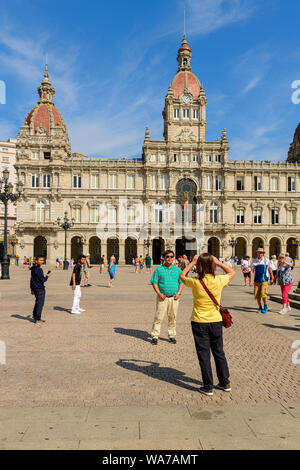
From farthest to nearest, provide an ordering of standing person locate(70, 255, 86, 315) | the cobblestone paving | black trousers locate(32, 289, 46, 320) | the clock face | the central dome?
1. the central dome
2. the clock face
3. standing person locate(70, 255, 86, 315)
4. black trousers locate(32, 289, 46, 320)
5. the cobblestone paving

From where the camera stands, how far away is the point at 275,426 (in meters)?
3.87

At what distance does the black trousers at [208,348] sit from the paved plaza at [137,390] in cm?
26

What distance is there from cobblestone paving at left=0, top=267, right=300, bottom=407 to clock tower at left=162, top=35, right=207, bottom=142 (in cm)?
4363

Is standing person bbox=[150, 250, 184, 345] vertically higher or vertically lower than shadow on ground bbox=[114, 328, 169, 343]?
higher

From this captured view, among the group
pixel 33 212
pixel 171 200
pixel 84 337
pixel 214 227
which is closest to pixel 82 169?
pixel 33 212

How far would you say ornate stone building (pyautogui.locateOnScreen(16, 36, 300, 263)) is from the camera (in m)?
49.2

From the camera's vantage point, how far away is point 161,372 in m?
5.75

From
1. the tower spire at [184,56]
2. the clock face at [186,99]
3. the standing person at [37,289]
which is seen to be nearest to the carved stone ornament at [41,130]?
the clock face at [186,99]

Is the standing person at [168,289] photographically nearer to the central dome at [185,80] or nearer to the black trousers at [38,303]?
the black trousers at [38,303]

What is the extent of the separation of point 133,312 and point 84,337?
11.4ft

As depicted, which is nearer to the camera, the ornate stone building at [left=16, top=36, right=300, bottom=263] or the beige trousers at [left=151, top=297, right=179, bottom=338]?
the beige trousers at [left=151, top=297, right=179, bottom=338]

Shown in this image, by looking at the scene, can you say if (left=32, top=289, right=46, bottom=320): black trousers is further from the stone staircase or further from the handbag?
the stone staircase

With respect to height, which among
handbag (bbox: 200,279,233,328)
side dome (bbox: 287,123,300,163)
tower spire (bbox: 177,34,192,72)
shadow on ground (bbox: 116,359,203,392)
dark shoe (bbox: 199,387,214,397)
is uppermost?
tower spire (bbox: 177,34,192,72)

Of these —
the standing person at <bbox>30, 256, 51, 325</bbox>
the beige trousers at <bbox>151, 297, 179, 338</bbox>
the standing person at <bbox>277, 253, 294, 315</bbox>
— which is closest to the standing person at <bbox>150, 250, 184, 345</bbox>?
the beige trousers at <bbox>151, 297, 179, 338</bbox>
